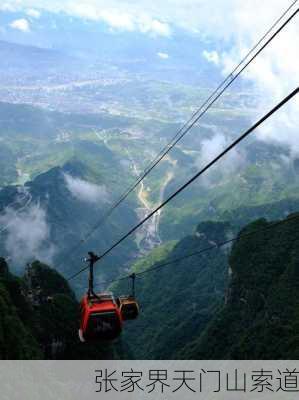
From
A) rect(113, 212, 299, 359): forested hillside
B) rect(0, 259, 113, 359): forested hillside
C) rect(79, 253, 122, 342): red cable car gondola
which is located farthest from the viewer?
rect(113, 212, 299, 359): forested hillside

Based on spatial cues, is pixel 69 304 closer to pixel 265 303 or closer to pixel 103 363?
pixel 103 363

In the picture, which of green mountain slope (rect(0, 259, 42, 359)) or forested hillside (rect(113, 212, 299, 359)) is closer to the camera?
green mountain slope (rect(0, 259, 42, 359))

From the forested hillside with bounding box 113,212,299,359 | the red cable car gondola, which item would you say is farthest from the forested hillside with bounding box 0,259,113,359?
the red cable car gondola

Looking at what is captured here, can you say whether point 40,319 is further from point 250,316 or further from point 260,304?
point 260,304

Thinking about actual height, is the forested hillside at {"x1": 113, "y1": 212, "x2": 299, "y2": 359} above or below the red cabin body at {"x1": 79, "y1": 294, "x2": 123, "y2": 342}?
above

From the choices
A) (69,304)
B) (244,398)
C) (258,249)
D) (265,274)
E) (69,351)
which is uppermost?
(258,249)

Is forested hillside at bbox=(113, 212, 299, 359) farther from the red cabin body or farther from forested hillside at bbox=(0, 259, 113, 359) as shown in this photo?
the red cabin body

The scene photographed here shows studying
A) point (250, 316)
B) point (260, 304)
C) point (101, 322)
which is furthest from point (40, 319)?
point (101, 322)

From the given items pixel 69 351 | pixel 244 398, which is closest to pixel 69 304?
pixel 69 351

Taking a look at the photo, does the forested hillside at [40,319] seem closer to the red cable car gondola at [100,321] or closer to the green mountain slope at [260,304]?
the green mountain slope at [260,304]

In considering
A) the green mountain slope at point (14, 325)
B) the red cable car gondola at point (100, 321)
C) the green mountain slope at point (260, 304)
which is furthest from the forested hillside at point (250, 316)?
the red cable car gondola at point (100, 321)

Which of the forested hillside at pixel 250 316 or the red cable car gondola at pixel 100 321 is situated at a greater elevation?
the forested hillside at pixel 250 316
